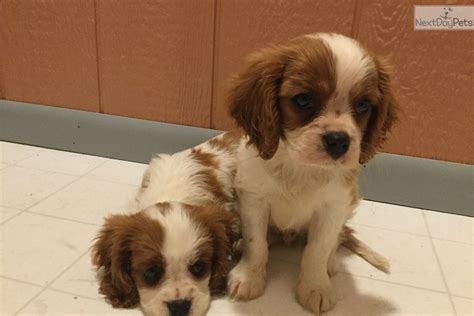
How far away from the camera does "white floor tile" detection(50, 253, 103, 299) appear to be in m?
1.69

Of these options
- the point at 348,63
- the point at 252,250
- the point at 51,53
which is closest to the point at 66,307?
the point at 252,250

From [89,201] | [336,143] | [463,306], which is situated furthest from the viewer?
[89,201]

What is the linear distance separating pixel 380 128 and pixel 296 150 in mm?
351

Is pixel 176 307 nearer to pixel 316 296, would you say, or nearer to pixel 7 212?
pixel 316 296

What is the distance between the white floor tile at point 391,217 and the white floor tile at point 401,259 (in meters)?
0.05

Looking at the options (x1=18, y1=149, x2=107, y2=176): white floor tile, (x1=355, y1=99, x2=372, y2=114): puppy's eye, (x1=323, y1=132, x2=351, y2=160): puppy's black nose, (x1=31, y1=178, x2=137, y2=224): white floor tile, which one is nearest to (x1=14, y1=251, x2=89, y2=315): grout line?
(x1=31, y1=178, x2=137, y2=224): white floor tile

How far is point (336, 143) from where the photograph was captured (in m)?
1.43

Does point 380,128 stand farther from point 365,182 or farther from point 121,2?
point 121,2

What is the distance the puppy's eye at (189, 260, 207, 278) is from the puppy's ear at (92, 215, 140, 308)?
0.20m

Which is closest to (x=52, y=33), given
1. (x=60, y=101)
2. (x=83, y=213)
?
(x=60, y=101)

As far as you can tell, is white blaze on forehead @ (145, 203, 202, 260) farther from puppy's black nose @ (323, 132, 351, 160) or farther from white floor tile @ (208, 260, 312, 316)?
puppy's black nose @ (323, 132, 351, 160)

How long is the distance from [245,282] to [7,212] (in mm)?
1079

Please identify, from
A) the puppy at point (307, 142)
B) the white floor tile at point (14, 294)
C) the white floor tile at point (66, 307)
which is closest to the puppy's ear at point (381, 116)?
the puppy at point (307, 142)

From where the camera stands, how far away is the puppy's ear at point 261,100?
5.11 feet
